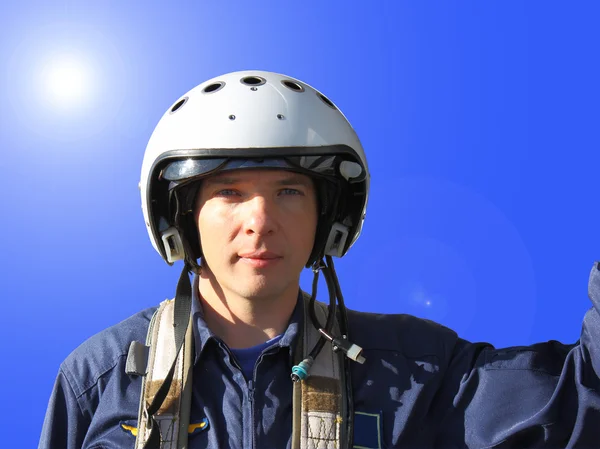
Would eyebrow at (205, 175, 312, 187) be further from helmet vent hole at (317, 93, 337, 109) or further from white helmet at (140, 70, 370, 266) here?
helmet vent hole at (317, 93, 337, 109)

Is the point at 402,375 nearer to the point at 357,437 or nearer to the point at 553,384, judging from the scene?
the point at 357,437

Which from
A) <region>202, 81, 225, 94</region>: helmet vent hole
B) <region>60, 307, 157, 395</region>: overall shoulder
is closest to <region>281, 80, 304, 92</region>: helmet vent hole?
<region>202, 81, 225, 94</region>: helmet vent hole

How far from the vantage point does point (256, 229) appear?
3.41 m

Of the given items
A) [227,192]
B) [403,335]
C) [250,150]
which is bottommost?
[403,335]

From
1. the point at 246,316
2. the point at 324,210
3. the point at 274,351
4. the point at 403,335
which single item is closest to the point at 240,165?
the point at 324,210

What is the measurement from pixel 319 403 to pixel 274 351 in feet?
0.92

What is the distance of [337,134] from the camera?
147 inches

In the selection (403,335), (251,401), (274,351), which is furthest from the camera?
(403,335)

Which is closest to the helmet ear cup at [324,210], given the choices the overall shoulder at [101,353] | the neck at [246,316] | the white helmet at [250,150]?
the white helmet at [250,150]

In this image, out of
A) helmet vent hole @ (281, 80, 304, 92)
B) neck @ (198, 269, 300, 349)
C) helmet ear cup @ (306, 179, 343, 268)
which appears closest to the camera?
neck @ (198, 269, 300, 349)

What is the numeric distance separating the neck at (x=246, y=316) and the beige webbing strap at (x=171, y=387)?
0.13 m

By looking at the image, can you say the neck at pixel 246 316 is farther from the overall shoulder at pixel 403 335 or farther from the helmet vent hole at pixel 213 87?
the helmet vent hole at pixel 213 87

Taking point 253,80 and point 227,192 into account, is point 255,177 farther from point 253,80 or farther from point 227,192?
point 253,80

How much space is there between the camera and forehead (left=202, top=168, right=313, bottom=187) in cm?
353
